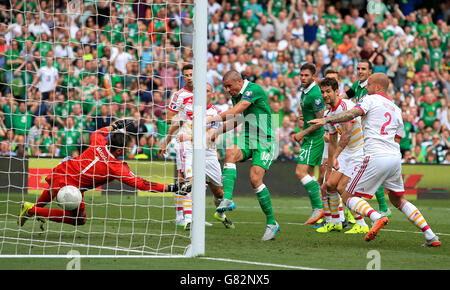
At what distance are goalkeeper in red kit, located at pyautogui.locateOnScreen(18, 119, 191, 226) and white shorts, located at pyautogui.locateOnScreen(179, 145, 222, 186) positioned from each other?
191 centimetres

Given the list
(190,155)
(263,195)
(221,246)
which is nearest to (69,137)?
(190,155)

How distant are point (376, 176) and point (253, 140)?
1865 millimetres

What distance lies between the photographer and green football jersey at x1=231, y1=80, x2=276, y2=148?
10.2 m

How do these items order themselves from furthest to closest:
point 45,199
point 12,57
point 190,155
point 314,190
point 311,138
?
point 12,57 → point 314,190 → point 190,155 → point 311,138 → point 45,199

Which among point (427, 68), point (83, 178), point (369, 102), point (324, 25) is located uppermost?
point (324, 25)

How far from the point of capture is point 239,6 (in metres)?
23.9

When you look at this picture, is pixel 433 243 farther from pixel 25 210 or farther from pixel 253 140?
pixel 25 210

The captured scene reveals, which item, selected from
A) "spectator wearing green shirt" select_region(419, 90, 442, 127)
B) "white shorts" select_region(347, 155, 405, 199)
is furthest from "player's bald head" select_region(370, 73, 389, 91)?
"spectator wearing green shirt" select_region(419, 90, 442, 127)

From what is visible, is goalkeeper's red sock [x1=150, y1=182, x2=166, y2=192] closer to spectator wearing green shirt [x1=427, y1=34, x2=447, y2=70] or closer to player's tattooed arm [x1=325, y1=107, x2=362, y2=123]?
player's tattooed arm [x1=325, y1=107, x2=362, y2=123]

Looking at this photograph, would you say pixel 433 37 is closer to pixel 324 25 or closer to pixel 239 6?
pixel 324 25

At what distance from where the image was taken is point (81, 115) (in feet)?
37.9
